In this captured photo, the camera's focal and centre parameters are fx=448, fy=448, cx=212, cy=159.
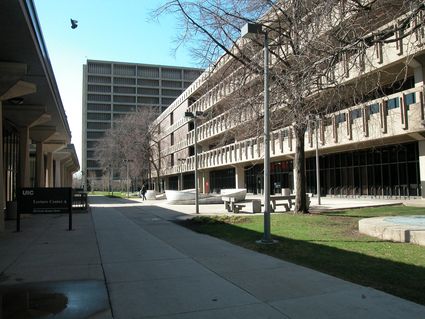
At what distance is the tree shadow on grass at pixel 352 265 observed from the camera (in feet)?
22.0

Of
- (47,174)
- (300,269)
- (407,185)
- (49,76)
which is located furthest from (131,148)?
(300,269)

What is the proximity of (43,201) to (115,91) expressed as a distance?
139 m

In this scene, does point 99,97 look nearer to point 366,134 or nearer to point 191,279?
point 366,134

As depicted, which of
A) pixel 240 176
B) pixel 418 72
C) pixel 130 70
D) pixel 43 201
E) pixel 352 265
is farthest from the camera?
pixel 130 70

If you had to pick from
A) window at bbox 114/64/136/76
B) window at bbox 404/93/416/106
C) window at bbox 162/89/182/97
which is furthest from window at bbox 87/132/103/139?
window at bbox 404/93/416/106

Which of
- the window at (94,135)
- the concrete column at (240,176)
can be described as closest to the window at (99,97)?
the window at (94,135)

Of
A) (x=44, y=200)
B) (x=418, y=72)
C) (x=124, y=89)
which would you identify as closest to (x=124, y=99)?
(x=124, y=89)

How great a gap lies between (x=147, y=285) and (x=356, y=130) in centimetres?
2493

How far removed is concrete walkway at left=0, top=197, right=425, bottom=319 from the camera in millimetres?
5668

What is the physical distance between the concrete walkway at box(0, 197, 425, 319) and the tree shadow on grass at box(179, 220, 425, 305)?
0.36 meters

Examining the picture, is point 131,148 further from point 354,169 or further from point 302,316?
point 302,316

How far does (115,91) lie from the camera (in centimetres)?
14925

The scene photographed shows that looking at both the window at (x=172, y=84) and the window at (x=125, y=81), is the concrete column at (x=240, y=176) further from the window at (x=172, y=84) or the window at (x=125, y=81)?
the window at (x=125, y=81)

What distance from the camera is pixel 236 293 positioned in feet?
21.4
